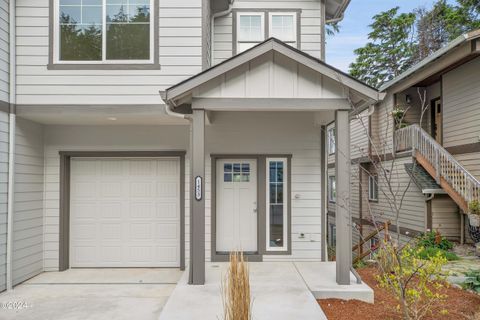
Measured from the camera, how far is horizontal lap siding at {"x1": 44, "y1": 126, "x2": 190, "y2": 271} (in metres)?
7.19

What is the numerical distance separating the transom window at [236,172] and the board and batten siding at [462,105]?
577cm

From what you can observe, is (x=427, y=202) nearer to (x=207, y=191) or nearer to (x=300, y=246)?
(x=300, y=246)

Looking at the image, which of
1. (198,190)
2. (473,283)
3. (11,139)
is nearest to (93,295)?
(198,190)

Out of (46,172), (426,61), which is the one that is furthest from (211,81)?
(426,61)

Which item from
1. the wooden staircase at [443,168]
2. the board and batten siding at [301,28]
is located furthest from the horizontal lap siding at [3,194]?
the wooden staircase at [443,168]

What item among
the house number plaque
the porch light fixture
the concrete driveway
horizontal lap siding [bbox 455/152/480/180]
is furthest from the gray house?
the porch light fixture

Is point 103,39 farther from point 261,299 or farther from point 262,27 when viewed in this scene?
point 261,299

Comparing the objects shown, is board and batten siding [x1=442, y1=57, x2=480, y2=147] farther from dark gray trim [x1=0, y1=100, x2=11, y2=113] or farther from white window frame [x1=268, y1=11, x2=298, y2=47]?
dark gray trim [x1=0, y1=100, x2=11, y2=113]

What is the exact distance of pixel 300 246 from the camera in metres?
7.29

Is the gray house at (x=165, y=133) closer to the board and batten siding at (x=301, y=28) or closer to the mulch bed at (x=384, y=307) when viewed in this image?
the board and batten siding at (x=301, y=28)

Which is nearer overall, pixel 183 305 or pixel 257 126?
pixel 183 305

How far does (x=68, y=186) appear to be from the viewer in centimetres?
734

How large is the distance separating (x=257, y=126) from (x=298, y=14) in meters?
2.55

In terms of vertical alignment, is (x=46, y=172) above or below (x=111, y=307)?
above
